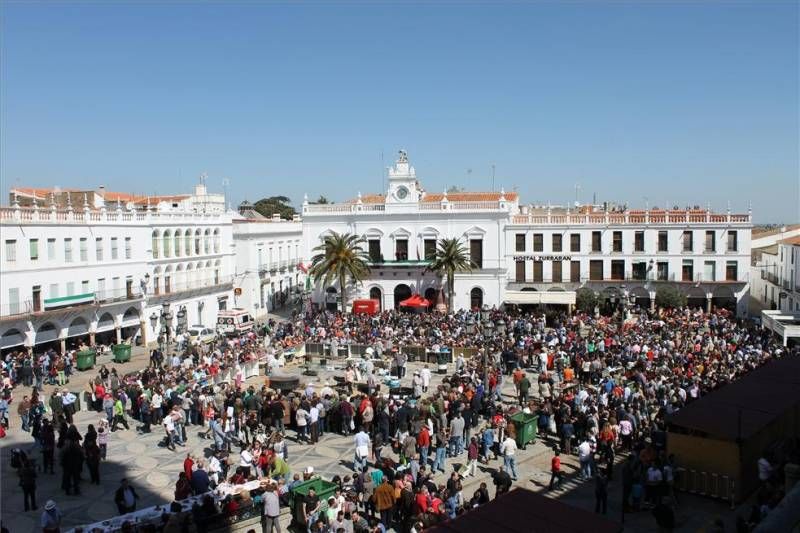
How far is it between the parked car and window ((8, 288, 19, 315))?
836cm

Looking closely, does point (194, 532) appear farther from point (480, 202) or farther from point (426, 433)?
point (480, 202)

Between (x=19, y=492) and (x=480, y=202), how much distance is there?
34.4 meters

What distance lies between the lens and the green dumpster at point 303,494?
14.2m

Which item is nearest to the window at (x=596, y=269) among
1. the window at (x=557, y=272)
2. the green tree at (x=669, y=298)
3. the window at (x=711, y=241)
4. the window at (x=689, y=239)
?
the window at (x=557, y=272)

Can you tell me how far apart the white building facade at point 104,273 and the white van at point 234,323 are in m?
2.53

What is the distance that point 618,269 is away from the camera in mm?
45375

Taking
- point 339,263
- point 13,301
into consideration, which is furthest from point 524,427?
point 339,263

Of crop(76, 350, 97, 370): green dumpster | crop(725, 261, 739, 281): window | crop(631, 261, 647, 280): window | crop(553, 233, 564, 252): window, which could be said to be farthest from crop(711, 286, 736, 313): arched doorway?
crop(76, 350, 97, 370): green dumpster

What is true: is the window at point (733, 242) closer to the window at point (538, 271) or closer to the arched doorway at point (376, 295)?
the window at point (538, 271)

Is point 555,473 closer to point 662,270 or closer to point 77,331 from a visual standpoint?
point 77,331

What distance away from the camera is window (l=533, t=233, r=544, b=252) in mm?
45875

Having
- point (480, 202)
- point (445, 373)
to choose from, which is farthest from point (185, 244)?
point (445, 373)

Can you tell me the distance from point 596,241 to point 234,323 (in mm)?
23815

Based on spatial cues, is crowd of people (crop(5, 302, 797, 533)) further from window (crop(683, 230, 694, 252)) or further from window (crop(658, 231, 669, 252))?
window (crop(658, 231, 669, 252))
